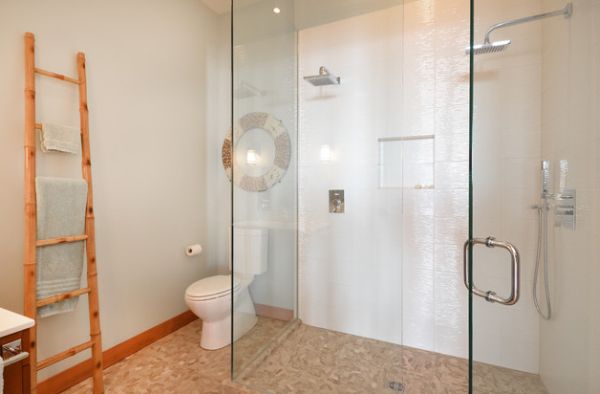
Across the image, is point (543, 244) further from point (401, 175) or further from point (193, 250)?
point (193, 250)

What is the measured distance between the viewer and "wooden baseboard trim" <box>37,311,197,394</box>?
64.6 inches

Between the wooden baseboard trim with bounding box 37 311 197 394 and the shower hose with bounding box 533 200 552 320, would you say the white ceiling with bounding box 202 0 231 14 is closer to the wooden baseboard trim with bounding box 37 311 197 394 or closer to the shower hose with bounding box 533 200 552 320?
the wooden baseboard trim with bounding box 37 311 197 394

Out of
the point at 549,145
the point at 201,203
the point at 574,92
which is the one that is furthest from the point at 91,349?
the point at 574,92

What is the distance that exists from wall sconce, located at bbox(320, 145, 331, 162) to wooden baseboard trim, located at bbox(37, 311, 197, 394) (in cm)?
177

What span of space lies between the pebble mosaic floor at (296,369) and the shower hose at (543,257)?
2.63ft

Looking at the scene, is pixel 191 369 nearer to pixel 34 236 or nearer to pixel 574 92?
pixel 34 236

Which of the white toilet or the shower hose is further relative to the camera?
the white toilet

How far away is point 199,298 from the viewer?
2018mm

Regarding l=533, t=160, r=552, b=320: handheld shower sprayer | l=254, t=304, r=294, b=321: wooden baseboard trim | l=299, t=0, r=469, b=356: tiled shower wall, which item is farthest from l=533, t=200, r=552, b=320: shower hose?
l=254, t=304, r=294, b=321: wooden baseboard trim

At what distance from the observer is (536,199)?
1247 millimetres

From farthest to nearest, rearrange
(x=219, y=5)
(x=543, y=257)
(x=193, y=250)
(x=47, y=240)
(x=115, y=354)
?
(x=219, y=5)
(x=193, y=250)
(x=115, y=354)
(x=47, y=240)
(x=543, y=257)

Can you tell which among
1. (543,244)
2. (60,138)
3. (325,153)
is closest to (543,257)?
(543,244)

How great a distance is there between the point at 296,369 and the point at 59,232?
1565 millimetres

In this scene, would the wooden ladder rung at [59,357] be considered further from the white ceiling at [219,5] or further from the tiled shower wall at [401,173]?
the white ceiling at [219,5]
